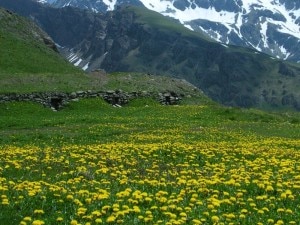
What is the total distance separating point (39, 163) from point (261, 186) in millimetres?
9643

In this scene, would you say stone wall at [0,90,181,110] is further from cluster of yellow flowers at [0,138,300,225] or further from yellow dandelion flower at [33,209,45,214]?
yellow dandelion flower at [33,209,45,214]

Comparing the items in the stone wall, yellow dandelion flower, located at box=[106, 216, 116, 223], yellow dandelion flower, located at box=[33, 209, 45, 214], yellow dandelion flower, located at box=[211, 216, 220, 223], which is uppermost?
yellow dandelion flower, located at box=[211, 216, 220, 223]

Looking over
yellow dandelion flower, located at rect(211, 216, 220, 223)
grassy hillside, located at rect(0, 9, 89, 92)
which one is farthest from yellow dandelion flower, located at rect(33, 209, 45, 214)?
grassy hillside, located at rect(0, 9, 89, 92)

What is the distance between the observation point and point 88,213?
43.6ft

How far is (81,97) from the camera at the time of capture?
5778 cm

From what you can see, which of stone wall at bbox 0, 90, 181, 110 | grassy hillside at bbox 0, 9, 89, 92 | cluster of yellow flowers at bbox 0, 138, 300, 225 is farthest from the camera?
grassy hillside at bbox 0, 9, 89, 92

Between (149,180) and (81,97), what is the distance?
41.2 meters

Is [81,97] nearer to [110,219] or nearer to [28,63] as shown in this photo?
[28,63]

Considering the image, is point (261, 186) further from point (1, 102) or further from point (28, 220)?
point (1, 102)

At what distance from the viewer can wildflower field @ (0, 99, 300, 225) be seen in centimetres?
1320

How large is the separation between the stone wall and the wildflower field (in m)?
18.3

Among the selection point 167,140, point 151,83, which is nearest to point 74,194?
point 167,140

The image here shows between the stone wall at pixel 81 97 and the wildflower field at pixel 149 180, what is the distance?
60.0ft

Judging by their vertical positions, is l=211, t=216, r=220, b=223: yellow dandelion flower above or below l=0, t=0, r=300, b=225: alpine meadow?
above
